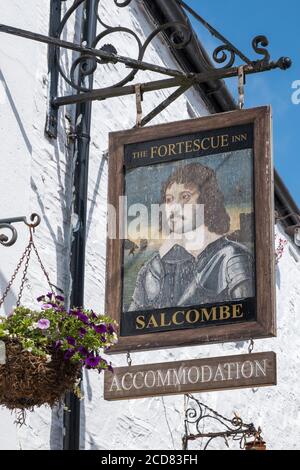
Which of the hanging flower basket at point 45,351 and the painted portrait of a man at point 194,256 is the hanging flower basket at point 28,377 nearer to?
the hanging flower basket at point 45,351

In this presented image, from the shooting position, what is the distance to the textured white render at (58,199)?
6637 mm

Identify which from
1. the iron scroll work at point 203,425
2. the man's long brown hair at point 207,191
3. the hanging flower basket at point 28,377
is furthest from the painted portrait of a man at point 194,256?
the iron scroll work at point 203,425

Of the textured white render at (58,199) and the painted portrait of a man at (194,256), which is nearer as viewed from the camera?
the painted portrait of a man at (194,256)

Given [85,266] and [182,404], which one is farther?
[182,404]

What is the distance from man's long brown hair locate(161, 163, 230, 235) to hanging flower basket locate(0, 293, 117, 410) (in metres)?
0.98

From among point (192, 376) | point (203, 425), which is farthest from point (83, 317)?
point (203, 425)

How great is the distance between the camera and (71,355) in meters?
5.46

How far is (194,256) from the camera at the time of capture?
6.23 m

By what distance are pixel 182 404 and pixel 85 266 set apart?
5.62 ft

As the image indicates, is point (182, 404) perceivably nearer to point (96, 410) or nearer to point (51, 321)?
point (96, 410)

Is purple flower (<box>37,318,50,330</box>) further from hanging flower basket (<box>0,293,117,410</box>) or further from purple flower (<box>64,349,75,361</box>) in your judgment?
purple flower (<box>64,349,75,361</box>)

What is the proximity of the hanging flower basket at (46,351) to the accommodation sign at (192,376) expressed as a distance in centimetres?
37

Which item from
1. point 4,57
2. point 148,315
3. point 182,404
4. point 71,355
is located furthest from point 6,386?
point 182,404

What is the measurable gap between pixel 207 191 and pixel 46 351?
1421 millimetres
